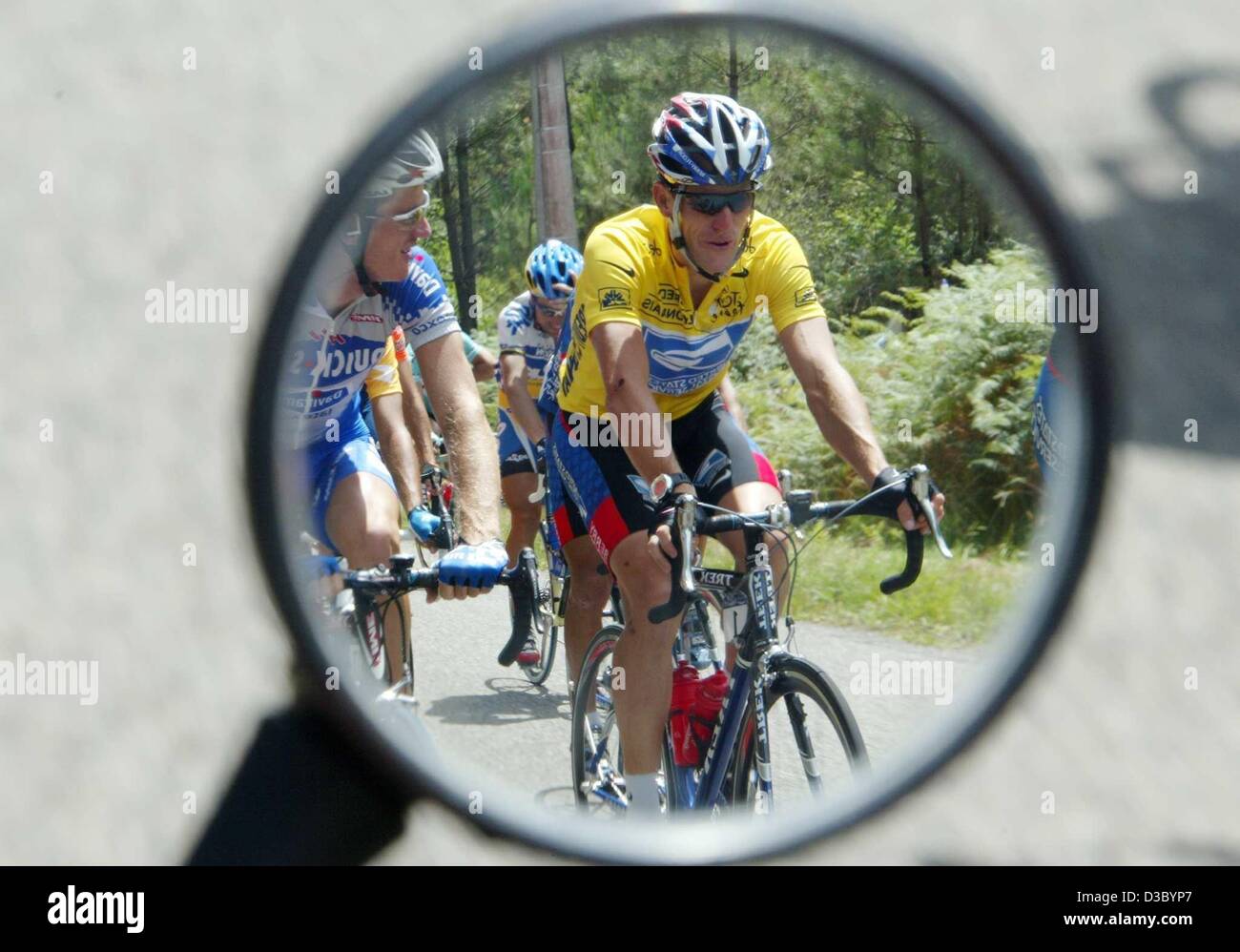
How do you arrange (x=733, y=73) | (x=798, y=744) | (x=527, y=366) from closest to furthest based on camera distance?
1. (x=798, y=744)
2. (x=527, y=366)
3. (x=733, y=73)

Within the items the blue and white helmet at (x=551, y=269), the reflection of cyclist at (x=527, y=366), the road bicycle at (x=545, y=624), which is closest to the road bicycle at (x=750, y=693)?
the road bicycle at (x=545, y=624)

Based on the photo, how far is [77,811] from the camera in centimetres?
502

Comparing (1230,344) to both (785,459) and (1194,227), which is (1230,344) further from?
(785,459)

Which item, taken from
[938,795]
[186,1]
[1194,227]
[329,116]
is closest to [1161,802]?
[938,795]

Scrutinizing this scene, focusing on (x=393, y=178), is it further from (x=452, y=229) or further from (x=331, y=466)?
(x=452, y=229)

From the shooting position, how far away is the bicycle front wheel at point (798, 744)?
379 centimetres

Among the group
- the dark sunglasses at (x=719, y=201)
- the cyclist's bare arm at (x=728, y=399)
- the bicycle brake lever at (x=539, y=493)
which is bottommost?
the bicycle brake lever at (x=539, y=493)

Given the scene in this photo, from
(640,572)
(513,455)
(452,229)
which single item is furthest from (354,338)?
(452,229)

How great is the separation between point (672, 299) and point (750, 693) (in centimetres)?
124

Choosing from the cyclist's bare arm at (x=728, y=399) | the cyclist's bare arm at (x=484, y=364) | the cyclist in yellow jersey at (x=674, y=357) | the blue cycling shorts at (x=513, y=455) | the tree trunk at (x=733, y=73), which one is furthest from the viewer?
the cyclist's bare arm at (x=484, y=364)

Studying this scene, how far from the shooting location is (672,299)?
4414 mm

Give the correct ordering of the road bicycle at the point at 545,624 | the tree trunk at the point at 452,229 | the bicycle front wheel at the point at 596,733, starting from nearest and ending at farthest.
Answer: the bicycle front wheel at the point at 596,733, the road bicycle at the point at 545,624, the tree trunk at the point at 452,229

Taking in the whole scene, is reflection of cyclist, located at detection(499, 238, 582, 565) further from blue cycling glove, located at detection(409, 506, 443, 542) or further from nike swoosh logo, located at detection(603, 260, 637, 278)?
nike swoosh logo, located at detection(603, 260, 637, 278)

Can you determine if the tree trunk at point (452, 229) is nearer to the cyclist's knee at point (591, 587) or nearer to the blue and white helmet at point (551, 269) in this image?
the blue and white helmet at point (551, 269)
